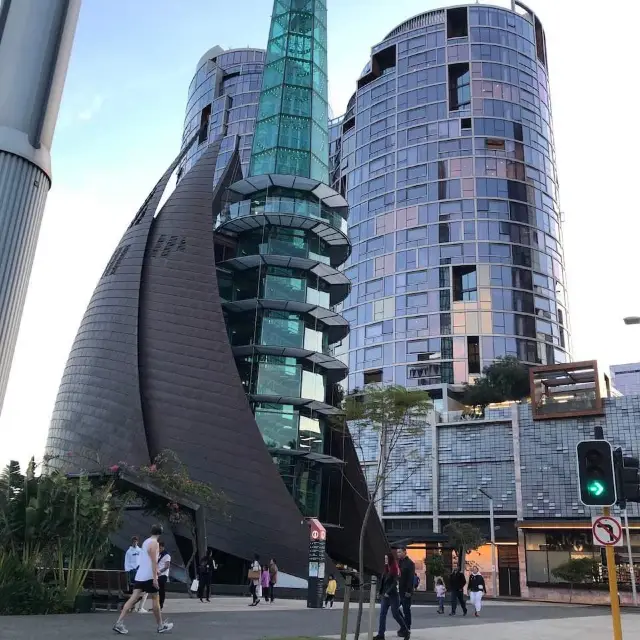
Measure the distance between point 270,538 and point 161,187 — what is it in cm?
2075

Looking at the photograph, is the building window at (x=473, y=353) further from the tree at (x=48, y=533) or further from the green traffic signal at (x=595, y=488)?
the green traffic signal at (x=595, y=488)

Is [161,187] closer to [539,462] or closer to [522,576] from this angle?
[539,462]

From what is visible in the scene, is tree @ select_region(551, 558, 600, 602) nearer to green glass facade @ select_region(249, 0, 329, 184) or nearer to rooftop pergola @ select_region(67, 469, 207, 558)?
rooftop pergola @ select_region(67, 469, 207, 558)

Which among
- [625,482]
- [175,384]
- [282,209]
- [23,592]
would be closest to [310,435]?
[175,384]

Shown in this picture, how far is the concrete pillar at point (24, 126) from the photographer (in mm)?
7809

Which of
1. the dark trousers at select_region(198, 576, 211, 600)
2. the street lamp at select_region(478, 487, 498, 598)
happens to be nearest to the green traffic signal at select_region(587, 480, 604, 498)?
the dark trousers at select_region(198, 576, 211, 600)

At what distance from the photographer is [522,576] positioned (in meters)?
47.0

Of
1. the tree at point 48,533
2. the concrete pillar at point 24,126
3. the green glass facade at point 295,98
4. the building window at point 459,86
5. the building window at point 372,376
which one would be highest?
the building window at point 459,86

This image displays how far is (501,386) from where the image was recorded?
64.4 m

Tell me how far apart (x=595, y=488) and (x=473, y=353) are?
6692 cm

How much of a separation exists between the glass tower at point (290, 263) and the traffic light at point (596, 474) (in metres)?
28.0

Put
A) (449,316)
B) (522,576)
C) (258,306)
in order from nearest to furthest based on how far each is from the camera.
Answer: (258,306)
(522,576)
(449,316)

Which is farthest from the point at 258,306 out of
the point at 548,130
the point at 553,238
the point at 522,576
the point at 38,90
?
the point at 548,130

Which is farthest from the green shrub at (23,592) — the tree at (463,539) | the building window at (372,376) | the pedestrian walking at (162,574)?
the building window at (372,376)
